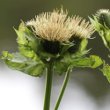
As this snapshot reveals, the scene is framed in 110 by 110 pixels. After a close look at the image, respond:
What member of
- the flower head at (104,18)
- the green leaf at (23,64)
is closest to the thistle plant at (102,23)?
the flower head at (104,18)

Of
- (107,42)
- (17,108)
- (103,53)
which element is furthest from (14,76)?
(107,42)

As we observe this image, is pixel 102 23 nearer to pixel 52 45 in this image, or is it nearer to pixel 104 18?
pixel 104 18

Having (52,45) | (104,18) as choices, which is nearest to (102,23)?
(104,18)

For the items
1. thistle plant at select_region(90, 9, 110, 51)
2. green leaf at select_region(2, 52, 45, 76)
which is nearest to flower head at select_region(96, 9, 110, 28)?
thistle plant at select_region(90, 9, 110, 51)

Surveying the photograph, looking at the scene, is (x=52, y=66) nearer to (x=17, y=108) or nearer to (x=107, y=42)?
(x=107, y=42)

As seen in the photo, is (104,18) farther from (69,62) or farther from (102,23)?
(69,62)

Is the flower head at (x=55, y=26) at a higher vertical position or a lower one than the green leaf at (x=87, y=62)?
higher

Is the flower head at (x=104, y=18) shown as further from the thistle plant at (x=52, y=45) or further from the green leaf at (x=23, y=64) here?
the green leaf at (x=23, y=64)

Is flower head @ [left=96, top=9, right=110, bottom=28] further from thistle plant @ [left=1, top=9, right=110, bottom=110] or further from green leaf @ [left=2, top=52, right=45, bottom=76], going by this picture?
green leaf @ [left=2, top=52, right=45, bottom=76]
